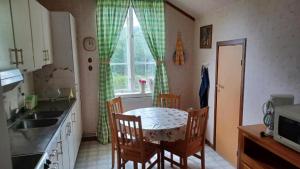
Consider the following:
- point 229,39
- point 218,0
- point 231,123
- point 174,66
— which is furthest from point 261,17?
point 174,66

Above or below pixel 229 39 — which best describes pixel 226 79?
below

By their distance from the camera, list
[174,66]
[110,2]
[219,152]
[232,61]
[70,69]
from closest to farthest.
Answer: [232,61], [70,69], [219,152], [110,2], [174,66]

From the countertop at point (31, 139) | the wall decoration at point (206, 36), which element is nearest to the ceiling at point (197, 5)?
the wall decoration at point (206, 36)

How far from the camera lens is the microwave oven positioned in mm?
1429

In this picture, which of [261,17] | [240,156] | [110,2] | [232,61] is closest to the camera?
[240,156]

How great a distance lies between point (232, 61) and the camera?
2.85 meters

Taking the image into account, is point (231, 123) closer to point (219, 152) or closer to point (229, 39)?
point (219, 152)

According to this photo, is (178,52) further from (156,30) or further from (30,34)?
(30,34)

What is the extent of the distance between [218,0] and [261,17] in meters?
0.82

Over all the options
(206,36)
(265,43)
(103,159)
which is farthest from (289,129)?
(103,159)

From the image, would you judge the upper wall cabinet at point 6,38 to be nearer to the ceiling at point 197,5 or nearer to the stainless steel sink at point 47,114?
the stainless steel sink at point 47,114

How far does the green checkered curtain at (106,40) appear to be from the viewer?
357 cm

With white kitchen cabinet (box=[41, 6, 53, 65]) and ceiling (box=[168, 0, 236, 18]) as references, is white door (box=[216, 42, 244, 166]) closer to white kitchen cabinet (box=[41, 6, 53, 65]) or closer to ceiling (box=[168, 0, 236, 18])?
ceiling (box=[168, 0, 236, 18])

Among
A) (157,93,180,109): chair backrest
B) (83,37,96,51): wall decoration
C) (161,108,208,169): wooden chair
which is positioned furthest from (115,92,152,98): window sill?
(161,108,208,169): wooden chair
